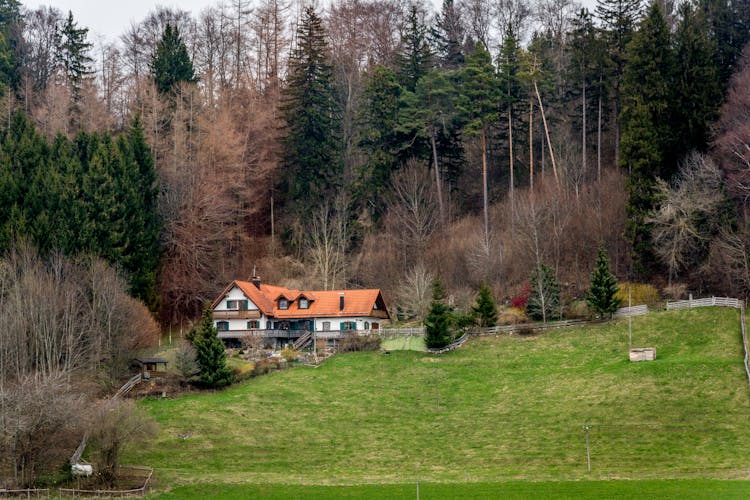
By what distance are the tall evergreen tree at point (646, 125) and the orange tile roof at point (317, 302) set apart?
19775mm

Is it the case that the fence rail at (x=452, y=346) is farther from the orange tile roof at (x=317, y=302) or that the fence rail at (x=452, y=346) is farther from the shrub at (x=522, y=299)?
the orange tile roof at (x=317, y=302)

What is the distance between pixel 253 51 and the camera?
9619cm

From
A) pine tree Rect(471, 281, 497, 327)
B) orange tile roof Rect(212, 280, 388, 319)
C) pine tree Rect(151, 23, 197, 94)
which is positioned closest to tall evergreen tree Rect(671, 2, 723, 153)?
pine tree Rect(471, 281, 497, 327)

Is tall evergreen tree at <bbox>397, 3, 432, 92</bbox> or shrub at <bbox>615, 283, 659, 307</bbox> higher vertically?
tall evergreen tree at <bbox>397, 3, 432, 92</bbox>

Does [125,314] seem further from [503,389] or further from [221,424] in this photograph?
[503,389]

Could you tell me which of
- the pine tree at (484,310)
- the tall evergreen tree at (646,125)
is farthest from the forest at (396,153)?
the pine tree at (484,310)

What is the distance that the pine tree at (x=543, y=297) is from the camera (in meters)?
66.1

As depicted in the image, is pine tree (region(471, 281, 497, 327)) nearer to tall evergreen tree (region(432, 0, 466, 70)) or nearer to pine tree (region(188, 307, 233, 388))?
pine tree (region(188, 307, 233, 388))

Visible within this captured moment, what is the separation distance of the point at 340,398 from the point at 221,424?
25.5 feet

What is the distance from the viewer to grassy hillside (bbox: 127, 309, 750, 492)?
42812 millimetres

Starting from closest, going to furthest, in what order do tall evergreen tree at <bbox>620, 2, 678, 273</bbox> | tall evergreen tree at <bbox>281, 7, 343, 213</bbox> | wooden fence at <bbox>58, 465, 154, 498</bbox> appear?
wooden fence at <bbox>58, 465, 154, 498</bbox> → tall evergreen tree at <bbox>620, 2, 678, 273</bbox> → tall evergreen tree at <bbox>281, 7, 343, 213</bbox>

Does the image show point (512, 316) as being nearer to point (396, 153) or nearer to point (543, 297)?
point (543, 297)

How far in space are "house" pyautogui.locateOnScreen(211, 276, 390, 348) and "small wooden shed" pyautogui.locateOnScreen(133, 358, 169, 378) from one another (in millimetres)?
8676

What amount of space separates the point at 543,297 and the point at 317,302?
56.7 feet
